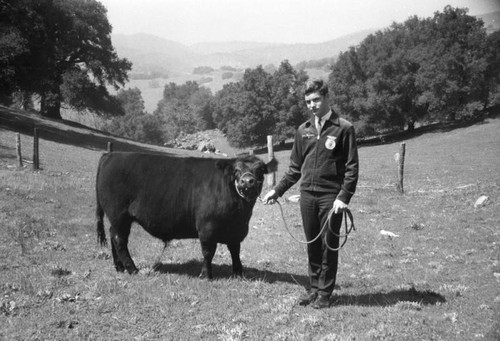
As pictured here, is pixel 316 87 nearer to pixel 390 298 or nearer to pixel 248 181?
pixel 248 181

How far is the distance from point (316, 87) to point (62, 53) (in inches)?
1975

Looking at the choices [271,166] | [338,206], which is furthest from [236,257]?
[338,206]

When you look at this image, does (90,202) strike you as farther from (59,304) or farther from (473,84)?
(473,84)

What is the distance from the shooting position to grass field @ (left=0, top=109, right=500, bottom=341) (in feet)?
18.1

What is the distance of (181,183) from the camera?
26.5 ft

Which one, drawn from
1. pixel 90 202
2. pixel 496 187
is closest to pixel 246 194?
pixel 90 202

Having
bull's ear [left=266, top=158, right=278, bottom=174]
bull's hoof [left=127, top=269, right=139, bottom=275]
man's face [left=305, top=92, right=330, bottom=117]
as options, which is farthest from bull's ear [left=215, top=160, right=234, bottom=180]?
bull's hoof [left=127, top=269, right=139, bottom=275]

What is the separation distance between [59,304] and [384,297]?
4.93m

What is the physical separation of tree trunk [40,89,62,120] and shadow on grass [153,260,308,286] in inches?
1776

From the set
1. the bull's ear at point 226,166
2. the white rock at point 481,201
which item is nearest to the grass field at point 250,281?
the white rock at point 481,201

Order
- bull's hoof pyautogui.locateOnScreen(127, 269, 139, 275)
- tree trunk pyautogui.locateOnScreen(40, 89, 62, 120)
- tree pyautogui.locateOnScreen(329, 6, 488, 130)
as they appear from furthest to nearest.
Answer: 1. tree pyautogui.locateOnScreen(329, 6, 488, 130)
2. tree trunk pyautogui.locateOnScreen(40, 89, 62, 120)
3. bull's hoof pyautogui.locateOnScreen(127, 269, 139, 275)

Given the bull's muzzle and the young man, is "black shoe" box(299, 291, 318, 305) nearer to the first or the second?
the young man

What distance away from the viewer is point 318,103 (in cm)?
588

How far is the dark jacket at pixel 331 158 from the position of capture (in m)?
5.74
